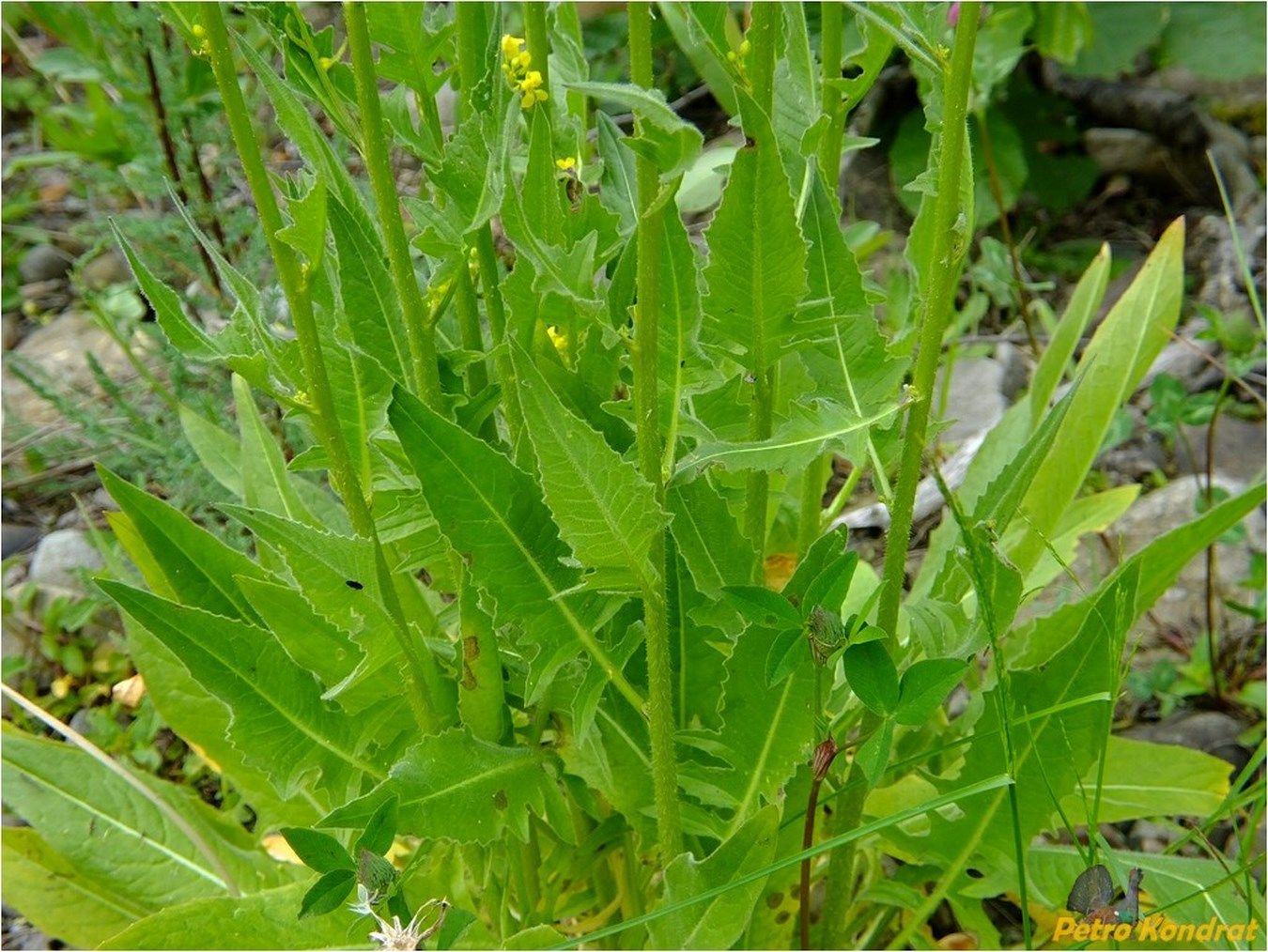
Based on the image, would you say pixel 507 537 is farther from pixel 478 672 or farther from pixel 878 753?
pixel 878 753

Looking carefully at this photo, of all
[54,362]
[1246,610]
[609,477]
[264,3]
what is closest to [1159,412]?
[1246,610]

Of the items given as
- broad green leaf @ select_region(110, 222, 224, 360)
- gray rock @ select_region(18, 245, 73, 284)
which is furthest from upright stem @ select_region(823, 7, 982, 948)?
gray rock @ select_region(18, 245, 73, 284)

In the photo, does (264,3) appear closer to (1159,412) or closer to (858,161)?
(1159,412)

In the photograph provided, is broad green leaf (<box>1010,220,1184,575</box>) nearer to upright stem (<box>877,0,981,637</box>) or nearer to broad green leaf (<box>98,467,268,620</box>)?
upright stem (<box>877,0,981,637</box>)

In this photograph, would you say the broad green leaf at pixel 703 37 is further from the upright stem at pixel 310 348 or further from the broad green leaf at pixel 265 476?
the broad green leaf at pixel 265 476

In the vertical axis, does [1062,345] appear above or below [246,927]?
above

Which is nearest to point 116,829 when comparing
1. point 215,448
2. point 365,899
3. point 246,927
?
point 246,927
